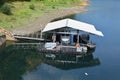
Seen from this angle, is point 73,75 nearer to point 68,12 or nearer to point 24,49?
point 24,49

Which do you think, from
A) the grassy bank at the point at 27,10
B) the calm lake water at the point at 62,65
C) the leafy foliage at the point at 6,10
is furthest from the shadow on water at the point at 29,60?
the leafy foliage at the point at 6,10

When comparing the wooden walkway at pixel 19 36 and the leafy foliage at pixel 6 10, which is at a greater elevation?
the leafy foliage at pixel 6 10

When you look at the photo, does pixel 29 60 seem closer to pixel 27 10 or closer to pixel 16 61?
pixel 16 61

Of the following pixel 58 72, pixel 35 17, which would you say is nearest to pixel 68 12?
pixel 35 17

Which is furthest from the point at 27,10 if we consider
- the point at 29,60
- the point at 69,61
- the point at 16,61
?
the point at 69,61

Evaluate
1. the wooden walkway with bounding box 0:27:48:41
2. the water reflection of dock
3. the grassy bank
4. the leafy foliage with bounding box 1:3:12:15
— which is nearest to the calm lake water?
the water reflection of dock

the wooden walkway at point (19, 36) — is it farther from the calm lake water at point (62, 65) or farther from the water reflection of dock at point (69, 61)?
the water reflection of dock at point (69, 61)
